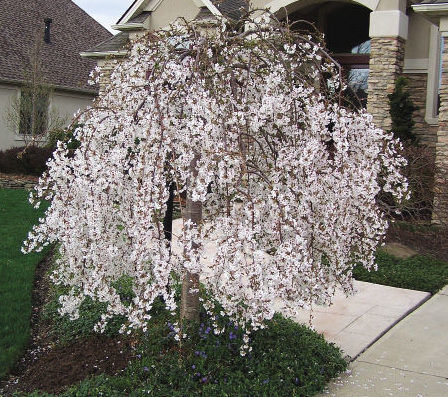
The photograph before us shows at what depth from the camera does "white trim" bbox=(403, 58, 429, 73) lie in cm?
1154

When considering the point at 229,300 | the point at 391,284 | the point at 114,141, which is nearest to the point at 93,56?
the point at 391,284

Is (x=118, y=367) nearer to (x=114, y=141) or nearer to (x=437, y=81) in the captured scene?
(x=114, y=141)

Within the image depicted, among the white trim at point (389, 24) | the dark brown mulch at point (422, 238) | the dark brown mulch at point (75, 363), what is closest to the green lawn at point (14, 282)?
the dark brown mulch at point (75, 363)

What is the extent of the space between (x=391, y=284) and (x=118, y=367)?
3793 mm

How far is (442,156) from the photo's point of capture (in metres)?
9.94

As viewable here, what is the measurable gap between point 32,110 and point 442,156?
1224 centimetres

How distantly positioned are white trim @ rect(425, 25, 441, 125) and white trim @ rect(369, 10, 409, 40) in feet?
2.35

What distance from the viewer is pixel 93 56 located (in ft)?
52.1

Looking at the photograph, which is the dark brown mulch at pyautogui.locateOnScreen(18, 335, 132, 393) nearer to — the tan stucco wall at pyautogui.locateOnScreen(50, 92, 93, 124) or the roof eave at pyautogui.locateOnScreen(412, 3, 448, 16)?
the roof eave at pyautogui.locateOnScreen(412, 3, 448, 16)

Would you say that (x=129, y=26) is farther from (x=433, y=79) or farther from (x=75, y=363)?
(x=75, y=363)

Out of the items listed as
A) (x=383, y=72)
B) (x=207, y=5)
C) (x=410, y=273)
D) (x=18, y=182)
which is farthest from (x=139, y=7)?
(x=410, y=273)

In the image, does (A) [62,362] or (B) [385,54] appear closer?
(A) [62,362]

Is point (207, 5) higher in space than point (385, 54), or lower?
higher

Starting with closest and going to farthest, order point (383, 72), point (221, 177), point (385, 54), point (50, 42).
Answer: point (221, 177) → point (385, 54) → point (383, 72) → point (50, 42)
